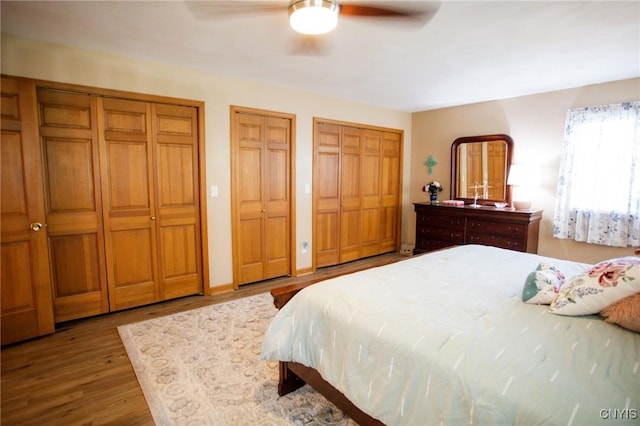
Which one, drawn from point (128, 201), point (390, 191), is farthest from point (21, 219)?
point (390, 191)

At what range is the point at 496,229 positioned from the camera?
13.6 ft

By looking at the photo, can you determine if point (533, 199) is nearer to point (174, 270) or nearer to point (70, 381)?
point (174, 270)

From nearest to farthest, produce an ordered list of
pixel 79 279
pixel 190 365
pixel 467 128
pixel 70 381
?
1. pixel 70 381
2. pixel 190 365
3. pixel 79 279
4. pixel 467 128

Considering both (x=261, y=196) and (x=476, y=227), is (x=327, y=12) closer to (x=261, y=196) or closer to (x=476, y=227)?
(x=261, y=196)

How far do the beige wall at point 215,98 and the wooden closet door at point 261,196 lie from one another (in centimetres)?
13

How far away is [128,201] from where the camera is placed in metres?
3.18

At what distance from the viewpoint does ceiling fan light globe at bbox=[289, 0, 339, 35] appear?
1897 millimetres

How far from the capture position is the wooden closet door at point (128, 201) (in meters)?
3.05

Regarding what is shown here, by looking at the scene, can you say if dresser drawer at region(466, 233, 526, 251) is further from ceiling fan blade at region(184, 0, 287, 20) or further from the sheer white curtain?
ceiling fan blade at region(184, 0, 287, 20)

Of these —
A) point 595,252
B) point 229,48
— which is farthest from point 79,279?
point 595,252

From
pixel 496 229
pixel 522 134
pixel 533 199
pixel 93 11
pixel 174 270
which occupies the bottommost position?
pixel 174 270

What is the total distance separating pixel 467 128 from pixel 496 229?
5.44 ft

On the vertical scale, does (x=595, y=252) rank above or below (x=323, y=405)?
above

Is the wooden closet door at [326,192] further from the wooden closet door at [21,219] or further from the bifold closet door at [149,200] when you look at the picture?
the wooden closet door at [21,219]
